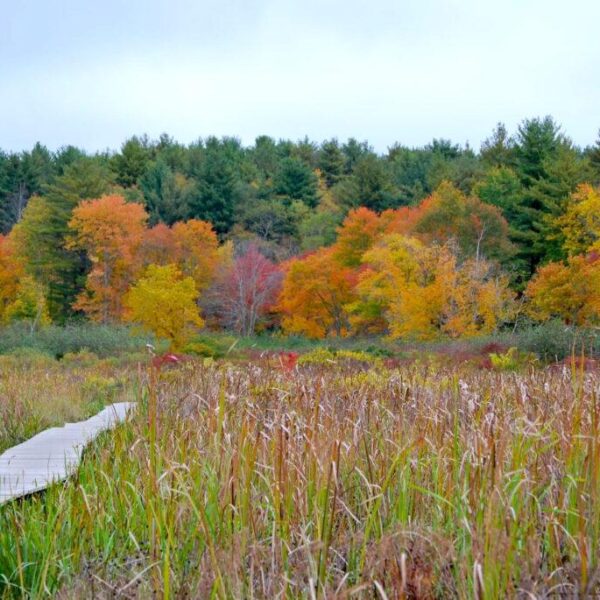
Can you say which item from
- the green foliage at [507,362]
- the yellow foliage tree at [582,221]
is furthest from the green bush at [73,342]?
the yellow foliage tree at [582,221]

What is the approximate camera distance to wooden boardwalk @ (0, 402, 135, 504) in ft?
14.6

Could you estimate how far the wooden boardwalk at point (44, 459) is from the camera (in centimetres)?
445

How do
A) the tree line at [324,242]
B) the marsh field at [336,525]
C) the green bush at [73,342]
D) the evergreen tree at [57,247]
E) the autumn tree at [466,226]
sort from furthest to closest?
the evergreen tree at [57,247], the autumn tree at [466,226], the tree line at [324,242], the green bush at [73,342], the marsh field at [336,525]

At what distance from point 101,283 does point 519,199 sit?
1874 cm

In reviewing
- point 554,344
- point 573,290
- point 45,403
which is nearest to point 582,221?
point 573,290

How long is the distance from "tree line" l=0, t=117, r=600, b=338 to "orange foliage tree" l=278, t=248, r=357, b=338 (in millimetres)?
74

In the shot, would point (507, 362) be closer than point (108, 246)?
Yes

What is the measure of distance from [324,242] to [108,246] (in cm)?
1103

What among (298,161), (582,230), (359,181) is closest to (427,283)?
(582,230)

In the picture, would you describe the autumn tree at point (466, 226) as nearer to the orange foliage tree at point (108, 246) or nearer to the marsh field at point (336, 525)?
the orange foliage tree at point (108, 246)

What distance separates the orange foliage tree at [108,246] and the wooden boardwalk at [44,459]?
35.0 metres

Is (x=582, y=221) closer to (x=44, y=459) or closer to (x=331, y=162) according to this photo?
(x=44, y=459)

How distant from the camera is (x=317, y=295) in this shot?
38.1m

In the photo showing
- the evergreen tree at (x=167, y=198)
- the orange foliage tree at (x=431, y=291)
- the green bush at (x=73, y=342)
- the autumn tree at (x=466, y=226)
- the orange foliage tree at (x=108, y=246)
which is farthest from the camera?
the evergreen tree at (x=167, y=198)
